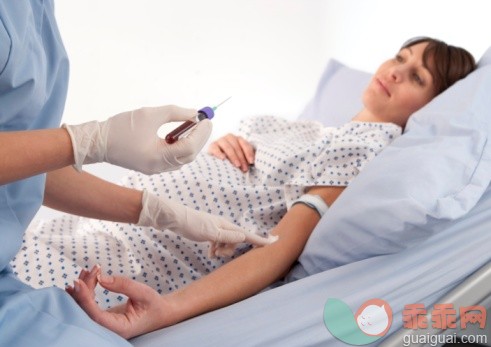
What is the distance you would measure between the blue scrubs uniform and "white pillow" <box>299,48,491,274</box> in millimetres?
491

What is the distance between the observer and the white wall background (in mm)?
2225

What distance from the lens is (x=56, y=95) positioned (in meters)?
1.10

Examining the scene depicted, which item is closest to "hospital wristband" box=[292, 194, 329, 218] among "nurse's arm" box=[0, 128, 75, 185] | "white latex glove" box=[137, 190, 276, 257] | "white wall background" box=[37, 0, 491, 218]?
"white latex glove" box=[137, 190, 276, 257]

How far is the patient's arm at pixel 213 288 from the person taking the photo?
1070 millimetres

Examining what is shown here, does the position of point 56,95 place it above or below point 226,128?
above

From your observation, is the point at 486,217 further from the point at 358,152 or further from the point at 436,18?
the point at 436,18

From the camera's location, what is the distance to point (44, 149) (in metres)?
0.89

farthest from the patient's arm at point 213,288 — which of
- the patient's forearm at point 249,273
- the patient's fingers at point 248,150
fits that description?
the patient's fingers at point 248,150

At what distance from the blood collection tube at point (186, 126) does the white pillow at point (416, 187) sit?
1.18 ft

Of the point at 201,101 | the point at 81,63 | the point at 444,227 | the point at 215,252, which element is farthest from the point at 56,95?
the point at 201,101

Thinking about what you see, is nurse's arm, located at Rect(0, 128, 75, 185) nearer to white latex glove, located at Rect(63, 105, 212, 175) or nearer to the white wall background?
white latex glove, located at Rect(63, 105, 212, 175)

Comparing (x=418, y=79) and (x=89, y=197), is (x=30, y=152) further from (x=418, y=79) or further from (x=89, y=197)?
(x=418, y=79)

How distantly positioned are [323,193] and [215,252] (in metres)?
0.30

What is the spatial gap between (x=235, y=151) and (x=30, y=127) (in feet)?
2.56
